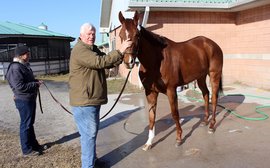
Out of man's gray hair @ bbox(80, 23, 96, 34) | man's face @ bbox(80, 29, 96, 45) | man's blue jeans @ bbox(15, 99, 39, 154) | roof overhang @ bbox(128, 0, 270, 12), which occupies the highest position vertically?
roof overhang @ bbox(128, 0, 270, 12)

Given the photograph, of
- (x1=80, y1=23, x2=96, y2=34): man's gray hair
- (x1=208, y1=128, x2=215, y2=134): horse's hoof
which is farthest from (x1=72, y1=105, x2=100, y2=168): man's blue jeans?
(x1=208, y1=128, x2=215, y2=134): horse's hoof

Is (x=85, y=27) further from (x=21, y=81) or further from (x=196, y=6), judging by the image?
(x=196, y=6)

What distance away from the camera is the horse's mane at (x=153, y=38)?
3.81 m

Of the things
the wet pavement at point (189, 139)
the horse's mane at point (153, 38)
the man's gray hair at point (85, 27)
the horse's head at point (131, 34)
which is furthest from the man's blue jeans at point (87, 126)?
the horse's mane at point (153, 38)

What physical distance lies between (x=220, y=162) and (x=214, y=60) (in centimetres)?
229

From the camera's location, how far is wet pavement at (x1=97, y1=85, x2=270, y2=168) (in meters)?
3.70

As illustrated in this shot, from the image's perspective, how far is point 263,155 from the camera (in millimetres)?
3770

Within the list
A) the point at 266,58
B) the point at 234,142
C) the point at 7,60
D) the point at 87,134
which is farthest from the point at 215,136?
the point at 7,60

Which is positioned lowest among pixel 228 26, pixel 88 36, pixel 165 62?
pixel 165 62

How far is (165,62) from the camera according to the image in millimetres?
4160

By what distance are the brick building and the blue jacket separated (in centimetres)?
523

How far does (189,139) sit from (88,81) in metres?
2.34

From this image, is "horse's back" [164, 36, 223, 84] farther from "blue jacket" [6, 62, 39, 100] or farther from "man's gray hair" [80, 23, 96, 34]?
"blue jacket" [6, 62, 39, 100]

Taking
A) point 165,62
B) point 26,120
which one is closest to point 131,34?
point 165,62
